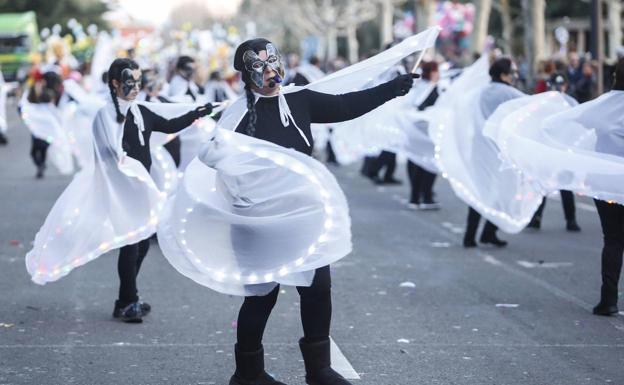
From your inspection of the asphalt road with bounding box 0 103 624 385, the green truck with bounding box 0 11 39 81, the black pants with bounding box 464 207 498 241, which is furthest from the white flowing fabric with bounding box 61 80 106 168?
the green truck with bounding box 0 11 39 81

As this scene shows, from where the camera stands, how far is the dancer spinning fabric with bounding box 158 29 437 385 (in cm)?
580

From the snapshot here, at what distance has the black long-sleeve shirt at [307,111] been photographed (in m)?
6.04

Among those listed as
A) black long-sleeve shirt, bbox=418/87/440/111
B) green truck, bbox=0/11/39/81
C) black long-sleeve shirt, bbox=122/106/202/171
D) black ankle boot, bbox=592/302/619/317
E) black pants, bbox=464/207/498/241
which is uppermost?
black long-sleeve shirt, bbox=122/106/202/171

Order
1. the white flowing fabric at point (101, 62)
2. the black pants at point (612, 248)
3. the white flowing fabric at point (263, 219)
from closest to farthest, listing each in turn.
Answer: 1. the white flowing fabric at point (263, 219)
2. the black pants at point (612, 248)
3. the white flowing fabric at point (101, 62)

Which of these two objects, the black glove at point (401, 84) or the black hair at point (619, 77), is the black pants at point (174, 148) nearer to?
the black hair at point (619, 77)

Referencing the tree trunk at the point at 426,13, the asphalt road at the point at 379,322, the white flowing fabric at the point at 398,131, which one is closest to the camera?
the asphalt road at the point at 379,322

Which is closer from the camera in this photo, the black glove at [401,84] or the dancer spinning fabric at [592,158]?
the black glove at [401,84]

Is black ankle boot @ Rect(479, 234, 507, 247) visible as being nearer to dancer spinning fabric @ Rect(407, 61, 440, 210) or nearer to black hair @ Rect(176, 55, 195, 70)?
dancer spinning fabric @ Rect(407, 61, 440, 210)

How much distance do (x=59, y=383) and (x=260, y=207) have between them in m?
1.63

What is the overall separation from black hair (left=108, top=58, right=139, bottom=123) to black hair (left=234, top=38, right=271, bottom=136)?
2.25m

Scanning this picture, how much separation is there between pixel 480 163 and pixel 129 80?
4602 mm

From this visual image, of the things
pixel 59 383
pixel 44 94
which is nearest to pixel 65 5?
pixel 44 94

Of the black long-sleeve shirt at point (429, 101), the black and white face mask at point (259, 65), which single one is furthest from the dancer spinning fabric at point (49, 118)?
the black and white face mask at point (259, 65)

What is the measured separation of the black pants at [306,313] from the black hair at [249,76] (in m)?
0.81
